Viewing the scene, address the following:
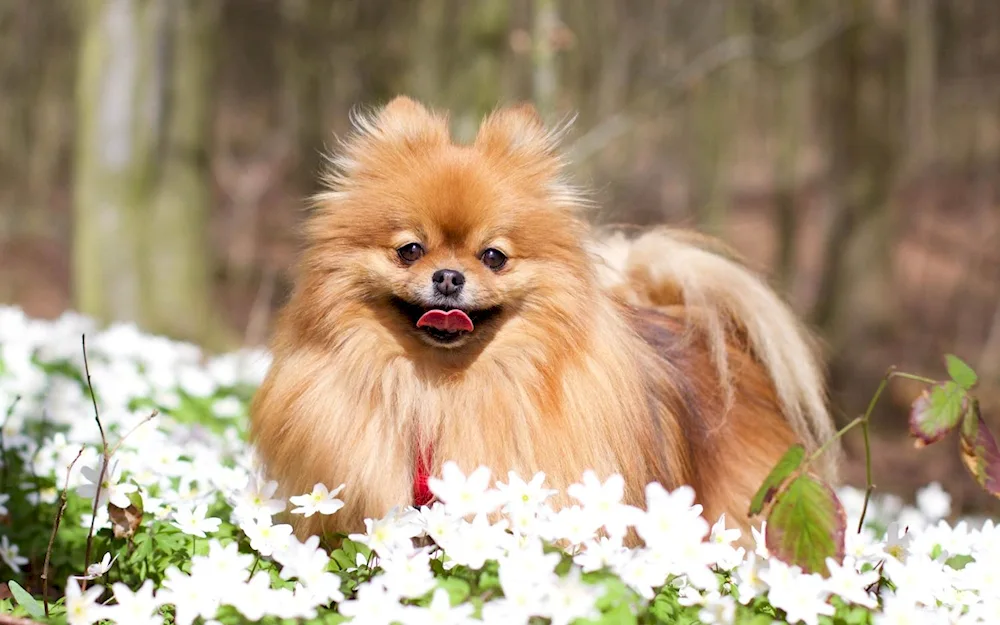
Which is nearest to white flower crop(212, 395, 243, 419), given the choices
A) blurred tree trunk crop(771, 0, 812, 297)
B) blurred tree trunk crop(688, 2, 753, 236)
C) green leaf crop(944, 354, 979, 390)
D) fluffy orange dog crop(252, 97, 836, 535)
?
fluffy orange dog crop(252, 97, 836, 535)

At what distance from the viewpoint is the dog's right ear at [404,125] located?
3.51 metres

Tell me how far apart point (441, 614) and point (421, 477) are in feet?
3.70

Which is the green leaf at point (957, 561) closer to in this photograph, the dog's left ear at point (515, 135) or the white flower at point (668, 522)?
the white flower at point (668, 522)

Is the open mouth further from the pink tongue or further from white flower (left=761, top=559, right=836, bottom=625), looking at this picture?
white flower (left=761, top=559, right=836, bottom=625)

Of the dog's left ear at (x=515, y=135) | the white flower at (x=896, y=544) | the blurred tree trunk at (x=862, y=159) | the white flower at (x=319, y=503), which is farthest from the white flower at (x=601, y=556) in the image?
the blurred tree trunk at (x=862, y=159)

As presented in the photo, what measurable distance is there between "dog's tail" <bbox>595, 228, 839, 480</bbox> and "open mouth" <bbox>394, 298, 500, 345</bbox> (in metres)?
0.86

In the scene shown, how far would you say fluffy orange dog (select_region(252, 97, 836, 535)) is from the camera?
3213mm

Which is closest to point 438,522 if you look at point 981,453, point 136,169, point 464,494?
point 464,494

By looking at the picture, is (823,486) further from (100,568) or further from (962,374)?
(100,568)

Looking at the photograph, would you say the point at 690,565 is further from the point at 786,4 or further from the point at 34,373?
the point at 786,4

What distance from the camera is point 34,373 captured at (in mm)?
4871

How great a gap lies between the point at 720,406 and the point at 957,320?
11655 millimetres

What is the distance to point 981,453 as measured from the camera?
2.60 meters

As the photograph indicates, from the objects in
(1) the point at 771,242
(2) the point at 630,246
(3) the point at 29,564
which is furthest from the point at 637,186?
(3) the point at 29,564
